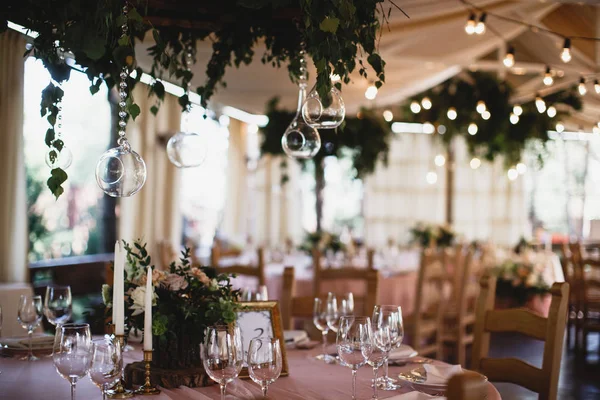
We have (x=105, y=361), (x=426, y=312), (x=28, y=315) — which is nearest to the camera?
(x=105, y=361)

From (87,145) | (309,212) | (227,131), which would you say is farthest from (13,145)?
(309,212)

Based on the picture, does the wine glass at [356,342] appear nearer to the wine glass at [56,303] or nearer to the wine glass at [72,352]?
the wine glass at [72,352]

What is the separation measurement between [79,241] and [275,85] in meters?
2.97

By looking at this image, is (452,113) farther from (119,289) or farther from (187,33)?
(119,289)

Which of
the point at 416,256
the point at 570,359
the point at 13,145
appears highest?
the point at 13,145

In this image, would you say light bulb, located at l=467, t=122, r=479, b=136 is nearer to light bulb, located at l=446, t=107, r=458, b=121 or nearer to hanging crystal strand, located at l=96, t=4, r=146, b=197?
light bulb, located at l=446, t=107, r=458, b=121

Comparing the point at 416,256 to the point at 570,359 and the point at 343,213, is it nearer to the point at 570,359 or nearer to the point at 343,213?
the point at 570,359

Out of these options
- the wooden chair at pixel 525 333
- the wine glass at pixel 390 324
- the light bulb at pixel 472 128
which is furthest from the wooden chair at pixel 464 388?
the light bulb at pixel 472 128

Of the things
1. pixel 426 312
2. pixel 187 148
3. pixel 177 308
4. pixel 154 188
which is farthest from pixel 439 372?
pixel 154 188

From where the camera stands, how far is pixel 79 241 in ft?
25.9

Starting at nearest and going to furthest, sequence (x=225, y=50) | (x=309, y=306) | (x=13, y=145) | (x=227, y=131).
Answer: (x=225, y=50) < (x=309, y=306) < (x=13, y=145) < (x=227, y=131)

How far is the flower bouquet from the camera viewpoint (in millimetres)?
2148

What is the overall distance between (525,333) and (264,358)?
52.1 inches

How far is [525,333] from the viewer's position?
106 inches
